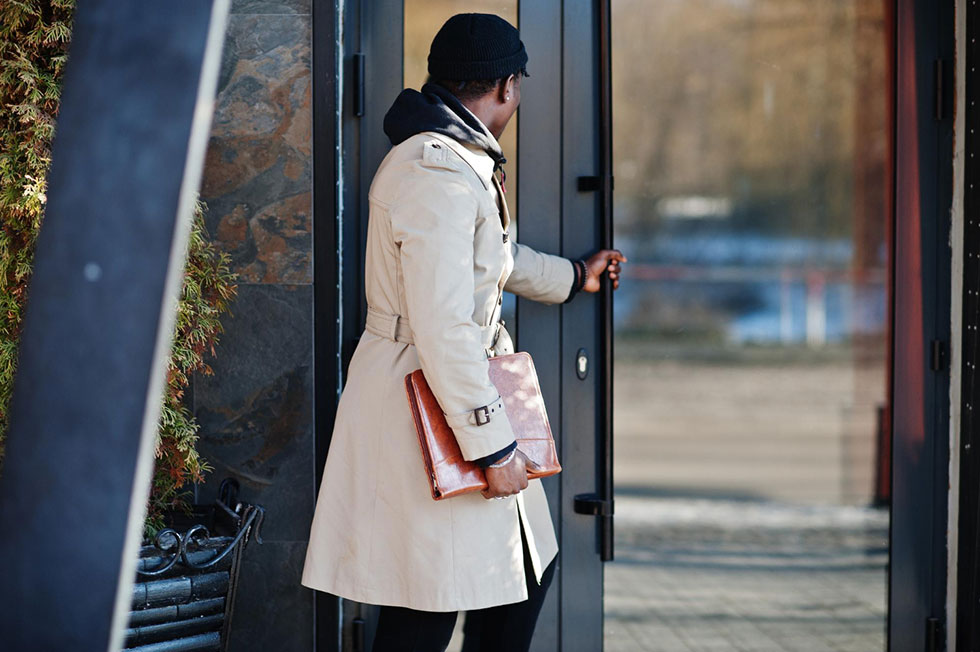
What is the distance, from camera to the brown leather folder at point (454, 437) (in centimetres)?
207

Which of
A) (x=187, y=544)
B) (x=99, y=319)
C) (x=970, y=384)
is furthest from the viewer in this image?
(x=970, y=384)

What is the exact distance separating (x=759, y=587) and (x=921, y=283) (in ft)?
3.58

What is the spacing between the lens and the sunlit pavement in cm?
317

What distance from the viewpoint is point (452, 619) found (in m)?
2.23

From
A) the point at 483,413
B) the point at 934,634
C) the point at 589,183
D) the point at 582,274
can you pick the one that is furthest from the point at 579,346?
the point at 934,634

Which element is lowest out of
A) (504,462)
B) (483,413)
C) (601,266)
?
(504,462)

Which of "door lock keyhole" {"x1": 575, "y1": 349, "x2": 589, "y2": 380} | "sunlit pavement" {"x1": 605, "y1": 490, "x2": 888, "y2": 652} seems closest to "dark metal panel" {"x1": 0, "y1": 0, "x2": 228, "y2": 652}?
"door lock keyhole" {"x1": 575, "y1": 349, "x2": 589, "y2": 380}

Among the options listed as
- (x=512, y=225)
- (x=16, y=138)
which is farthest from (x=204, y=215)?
(x=512, y=225)

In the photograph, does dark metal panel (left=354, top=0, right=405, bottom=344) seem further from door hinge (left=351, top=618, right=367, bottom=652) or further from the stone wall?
door hinge (left=351, top=618, right=367, bottom=652)

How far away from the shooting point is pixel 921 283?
308cm

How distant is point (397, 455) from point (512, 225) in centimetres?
105

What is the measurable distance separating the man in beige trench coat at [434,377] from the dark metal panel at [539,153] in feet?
2.28

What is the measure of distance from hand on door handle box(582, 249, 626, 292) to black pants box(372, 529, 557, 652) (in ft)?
2.85

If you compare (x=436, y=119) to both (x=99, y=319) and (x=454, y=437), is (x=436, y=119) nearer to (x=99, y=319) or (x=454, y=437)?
(x=454, y=437)
